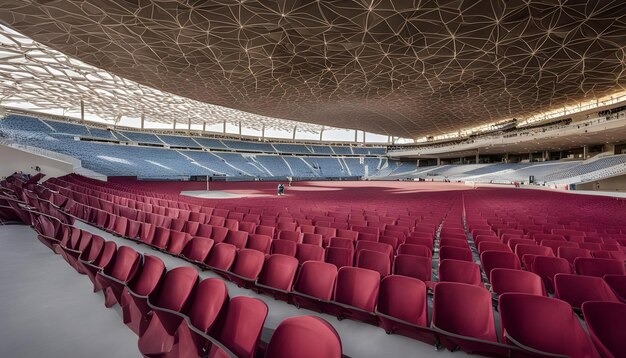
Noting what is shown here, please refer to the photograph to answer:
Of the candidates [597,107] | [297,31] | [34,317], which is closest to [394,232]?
[34,317]

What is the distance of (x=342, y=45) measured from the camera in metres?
18.4

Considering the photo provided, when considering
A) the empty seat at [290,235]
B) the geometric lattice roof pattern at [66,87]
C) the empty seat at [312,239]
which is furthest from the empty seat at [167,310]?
the geometric lattice roof pattern at [66,87]

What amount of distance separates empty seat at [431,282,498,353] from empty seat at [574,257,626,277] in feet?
9.76

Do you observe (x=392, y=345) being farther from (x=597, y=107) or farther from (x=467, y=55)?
(x=597, y=107)

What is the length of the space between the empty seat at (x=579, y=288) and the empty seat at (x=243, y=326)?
3776 mm

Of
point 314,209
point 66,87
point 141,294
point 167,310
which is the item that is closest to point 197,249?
point 141,294

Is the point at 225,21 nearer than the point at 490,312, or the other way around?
the point at 490,312

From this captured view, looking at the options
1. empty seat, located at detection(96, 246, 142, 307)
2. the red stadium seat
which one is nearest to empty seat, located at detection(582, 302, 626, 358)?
the red stadium seat

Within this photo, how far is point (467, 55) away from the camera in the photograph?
20250 mm

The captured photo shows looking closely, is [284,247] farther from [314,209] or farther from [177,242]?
[314,209]

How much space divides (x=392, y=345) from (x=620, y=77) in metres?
36.7

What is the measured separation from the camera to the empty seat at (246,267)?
426 centimetres

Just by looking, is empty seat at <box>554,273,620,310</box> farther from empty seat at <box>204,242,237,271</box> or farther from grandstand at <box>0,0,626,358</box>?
empty seat at <box>204,242,237,271</box>

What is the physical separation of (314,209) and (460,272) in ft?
32.8
